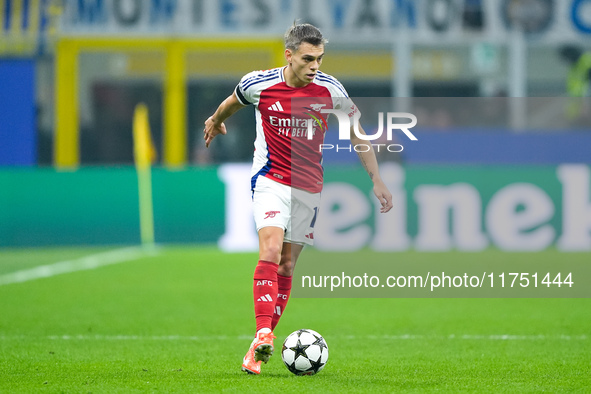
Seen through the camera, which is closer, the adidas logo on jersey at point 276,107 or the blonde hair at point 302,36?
the blonde hair at point 302,36

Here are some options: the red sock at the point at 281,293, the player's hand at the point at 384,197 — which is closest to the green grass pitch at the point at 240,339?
the red sock at the point at 281,293


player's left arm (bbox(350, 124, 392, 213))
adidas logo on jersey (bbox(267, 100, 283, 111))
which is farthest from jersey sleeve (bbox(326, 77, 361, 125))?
adidas logo on jersey (bbox(267, 100, 283, 111))

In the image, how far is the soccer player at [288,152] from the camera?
6.02m

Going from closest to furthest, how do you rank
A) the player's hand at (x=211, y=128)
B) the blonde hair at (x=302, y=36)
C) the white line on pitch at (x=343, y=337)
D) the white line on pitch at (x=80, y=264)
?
the blonde hair at (x=302, y=36)
the player's hand at (x=211, y=128)
the white line on pitch at (x=343, y=337)
the white line on pitch at (x=80, y=264)

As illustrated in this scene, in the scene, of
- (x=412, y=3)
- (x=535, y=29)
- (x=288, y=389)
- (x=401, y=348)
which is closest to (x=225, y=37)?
(x=412, y=3)

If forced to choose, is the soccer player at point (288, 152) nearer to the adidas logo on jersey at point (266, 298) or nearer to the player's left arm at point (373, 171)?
the player's left arm at point (373, 171)

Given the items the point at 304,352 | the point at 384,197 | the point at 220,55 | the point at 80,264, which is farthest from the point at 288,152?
the point at 220,55

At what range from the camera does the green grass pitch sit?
5711 mm

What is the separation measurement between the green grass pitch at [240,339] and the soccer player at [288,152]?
0.74 metres

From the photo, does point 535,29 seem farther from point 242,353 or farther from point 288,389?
point 288,389

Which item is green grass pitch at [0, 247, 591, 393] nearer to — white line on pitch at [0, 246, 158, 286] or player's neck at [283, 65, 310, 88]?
white line on pitch at [0, 246, 158, 286]

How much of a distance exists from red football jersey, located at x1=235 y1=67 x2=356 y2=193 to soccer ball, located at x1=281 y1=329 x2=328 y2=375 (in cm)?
92

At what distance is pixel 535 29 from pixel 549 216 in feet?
19.5

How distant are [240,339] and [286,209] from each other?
1.89 m
